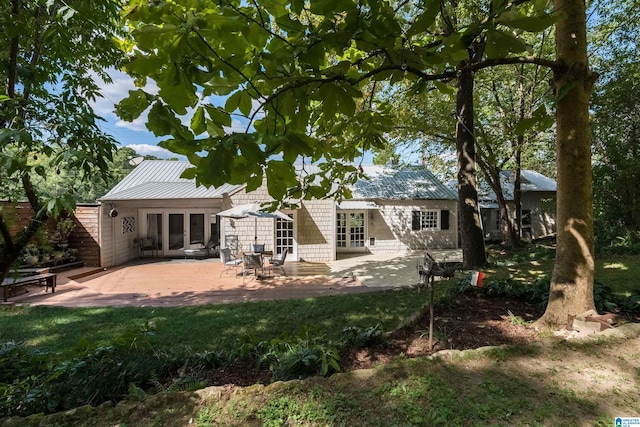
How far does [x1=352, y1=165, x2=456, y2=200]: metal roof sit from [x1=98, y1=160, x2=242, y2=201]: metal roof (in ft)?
22.8

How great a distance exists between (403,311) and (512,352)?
10.2 ft

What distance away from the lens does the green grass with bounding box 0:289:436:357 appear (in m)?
4.69

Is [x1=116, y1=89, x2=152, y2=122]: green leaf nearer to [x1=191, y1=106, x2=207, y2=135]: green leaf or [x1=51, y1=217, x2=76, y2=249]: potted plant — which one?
[x1=191, y1=106, x2=207, y2=135]: green leaf

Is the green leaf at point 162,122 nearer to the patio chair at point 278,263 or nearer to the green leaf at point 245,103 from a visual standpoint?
the green leaf at point 245,103

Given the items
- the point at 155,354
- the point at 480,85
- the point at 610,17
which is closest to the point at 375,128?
the point at 155,354

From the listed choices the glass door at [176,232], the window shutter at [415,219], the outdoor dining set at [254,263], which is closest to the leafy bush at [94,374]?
the outdoor dining set at [254,263]

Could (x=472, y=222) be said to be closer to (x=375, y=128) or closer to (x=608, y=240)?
(x=375, y=128)

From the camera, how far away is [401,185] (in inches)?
692

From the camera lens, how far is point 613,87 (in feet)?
37.0

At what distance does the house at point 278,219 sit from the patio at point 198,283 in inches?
49.0

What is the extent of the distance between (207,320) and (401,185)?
1402 centimetres

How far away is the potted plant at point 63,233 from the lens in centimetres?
1004

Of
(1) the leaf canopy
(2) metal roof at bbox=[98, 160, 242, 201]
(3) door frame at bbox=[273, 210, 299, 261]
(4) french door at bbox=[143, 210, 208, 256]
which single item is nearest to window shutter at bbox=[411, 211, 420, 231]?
(3) door frame at bbox=[273, 210, 299, 261]

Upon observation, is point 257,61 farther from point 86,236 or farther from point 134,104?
point 86,236
